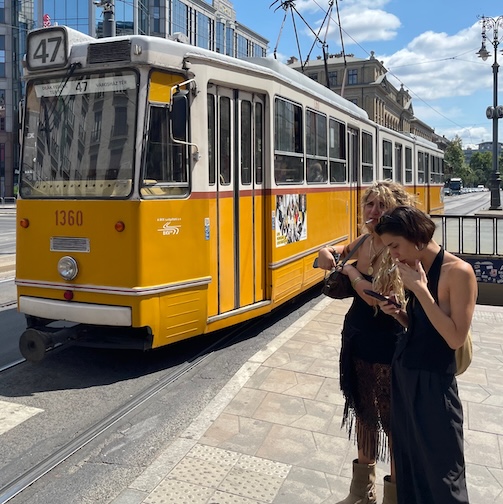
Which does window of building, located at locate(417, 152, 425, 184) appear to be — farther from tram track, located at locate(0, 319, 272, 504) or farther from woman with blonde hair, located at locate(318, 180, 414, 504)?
woman with blonde hair, located at locate(318, 180, 414, 504)

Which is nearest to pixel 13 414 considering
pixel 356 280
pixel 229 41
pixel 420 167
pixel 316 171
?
pixel 356 280

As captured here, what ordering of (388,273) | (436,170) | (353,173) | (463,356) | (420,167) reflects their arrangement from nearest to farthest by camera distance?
1. (463,356)
2. (388,273)
3. (353,173)
4. (420,167)
5. (436,170)

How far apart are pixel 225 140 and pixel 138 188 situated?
4.35ft

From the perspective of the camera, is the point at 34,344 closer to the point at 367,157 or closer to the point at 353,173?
the point at 353,173

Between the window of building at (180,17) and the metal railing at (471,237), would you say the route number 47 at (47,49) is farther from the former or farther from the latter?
the window of building at (180,17)

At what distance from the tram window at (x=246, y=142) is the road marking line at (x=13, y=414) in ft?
10.6

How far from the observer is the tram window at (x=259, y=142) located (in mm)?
6578

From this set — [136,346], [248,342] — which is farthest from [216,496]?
[248,342]

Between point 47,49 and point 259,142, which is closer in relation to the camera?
point 47,49

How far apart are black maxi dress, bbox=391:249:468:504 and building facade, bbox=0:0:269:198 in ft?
163

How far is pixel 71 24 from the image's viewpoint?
50.7 m

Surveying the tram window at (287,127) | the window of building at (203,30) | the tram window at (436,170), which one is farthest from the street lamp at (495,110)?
the window of building at (203,30)

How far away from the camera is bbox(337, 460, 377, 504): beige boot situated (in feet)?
10.4

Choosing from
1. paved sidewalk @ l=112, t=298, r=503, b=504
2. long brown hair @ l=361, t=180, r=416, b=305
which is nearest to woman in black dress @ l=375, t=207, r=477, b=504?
long brown hair @ l=361, t=180, r=416, b=305
